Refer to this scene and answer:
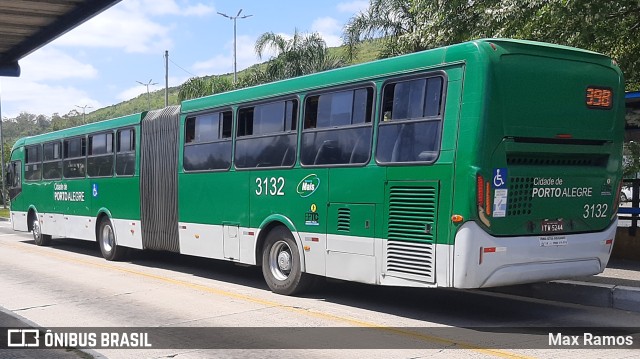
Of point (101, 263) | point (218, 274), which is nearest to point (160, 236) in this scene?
point (218, 274)

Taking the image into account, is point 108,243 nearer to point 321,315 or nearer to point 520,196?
point 321,315

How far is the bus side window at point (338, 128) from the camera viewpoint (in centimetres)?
945

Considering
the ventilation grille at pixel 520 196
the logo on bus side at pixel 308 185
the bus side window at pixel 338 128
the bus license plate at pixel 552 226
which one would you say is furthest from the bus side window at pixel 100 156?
the bus license plate at pixel 552 226

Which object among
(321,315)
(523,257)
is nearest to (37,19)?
(321,315)

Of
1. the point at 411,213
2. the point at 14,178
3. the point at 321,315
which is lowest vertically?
the point at 321,315

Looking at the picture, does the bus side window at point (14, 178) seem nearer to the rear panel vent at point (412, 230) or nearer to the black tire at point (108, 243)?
the black tire at point (108, 243)

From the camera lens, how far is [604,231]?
9078 millimetres

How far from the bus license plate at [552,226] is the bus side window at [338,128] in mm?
2448

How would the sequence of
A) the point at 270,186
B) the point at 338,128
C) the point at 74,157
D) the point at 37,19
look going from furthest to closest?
the point at 74,157 → the point at 270,186 → the point at 338,128 → the point at 37,19

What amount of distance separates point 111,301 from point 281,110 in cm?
399

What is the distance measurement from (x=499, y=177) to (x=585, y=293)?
2952mm

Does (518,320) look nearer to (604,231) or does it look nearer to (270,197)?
(604,231)

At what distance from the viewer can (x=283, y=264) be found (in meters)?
11.0

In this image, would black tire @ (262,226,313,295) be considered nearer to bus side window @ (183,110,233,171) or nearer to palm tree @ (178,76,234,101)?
bus side window @ (183,110,233,171)
